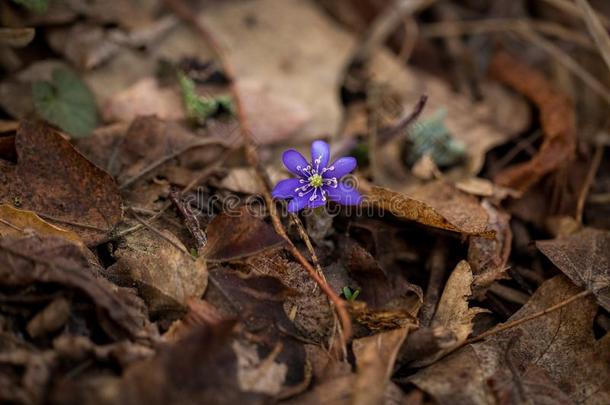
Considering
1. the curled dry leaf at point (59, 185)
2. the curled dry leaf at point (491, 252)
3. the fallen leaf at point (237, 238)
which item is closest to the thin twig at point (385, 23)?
the curled dry leaf at point (491, 252)

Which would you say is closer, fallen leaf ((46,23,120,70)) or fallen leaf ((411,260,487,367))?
fallen leaf ((411,260,487,367))

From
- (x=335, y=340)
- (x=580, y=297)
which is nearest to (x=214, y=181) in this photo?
(x=335, y=340)

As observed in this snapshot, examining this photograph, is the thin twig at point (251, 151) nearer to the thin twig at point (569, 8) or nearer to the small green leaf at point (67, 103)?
the small green leaf at point (67, 103)

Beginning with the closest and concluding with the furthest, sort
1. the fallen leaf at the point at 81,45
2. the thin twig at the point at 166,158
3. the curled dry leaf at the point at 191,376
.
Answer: the curled dry leaf at the point at 191,376, the thin twig at the point at 166,158, the fallen leaf at the point at 81,45

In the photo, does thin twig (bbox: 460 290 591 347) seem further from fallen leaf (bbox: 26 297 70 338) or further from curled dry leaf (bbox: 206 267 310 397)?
fallen leaf (bbox: 26 297 70 338)

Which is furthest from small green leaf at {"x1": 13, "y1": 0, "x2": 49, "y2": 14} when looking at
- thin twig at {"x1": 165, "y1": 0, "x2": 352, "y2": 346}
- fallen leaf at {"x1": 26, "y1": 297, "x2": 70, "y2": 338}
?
fallen leaf at {"x1": 26, "y1": 297, "x2": 70, "y2": 338}

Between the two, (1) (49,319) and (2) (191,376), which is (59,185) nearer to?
(1) (49,319)
